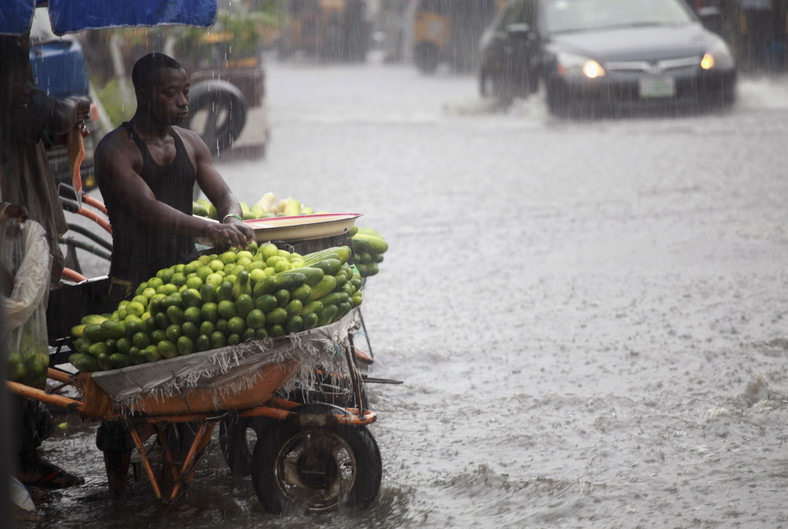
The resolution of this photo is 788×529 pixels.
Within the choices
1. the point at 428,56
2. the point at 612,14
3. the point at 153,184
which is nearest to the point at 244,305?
the point at 153,184

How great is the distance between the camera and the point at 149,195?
394cm

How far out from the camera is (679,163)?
1118 cm

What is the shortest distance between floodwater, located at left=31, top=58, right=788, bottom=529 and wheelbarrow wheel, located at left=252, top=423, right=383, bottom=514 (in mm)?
72

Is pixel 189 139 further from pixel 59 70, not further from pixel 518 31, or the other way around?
pixel 518 31

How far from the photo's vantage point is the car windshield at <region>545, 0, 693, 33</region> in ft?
48.8

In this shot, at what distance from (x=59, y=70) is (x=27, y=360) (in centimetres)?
479

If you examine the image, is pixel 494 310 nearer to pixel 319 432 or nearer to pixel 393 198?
pixel 319 432

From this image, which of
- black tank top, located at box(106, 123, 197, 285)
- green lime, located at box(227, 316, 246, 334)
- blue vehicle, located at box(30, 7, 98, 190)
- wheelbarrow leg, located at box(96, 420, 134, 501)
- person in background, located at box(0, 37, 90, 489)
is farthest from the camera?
blue vehicle, located at box(30, 7, 98, 190)

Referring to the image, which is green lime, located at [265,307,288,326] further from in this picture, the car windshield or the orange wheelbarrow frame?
the car windshield

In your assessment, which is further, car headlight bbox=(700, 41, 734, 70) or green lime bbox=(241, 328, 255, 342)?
car headlight bbox=(700, 41, 734, 70)

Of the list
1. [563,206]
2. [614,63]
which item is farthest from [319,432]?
[614,63]

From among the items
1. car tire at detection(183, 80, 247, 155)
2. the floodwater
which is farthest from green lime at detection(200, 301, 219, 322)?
car tire at detection(183, 80, 247, 155)

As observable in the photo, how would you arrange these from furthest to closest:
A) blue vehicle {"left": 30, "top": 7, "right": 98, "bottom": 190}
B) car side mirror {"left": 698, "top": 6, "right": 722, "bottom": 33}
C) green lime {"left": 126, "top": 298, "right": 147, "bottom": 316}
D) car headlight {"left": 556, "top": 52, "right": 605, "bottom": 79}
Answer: car side mirror {"left": 698, "top": 6, "right": 722, "bottom": 33}, car headlight {"left": 556, "top": 52, "right": 605, "bottom": 79}, blue vehicle {"left": 30, "top": 7, "right": 98, "bottom": 190}, green lime {"left": 126, "top": 298, "right": 147, "bottom": 316}

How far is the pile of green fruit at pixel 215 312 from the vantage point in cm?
362
